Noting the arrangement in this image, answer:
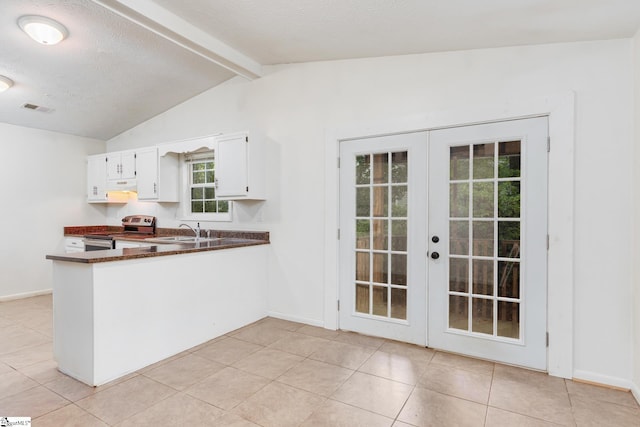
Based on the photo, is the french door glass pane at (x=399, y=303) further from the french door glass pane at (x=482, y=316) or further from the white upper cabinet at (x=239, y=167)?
the white upper cabinet at (x=239, y=167)

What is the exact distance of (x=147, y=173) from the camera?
15.1ft

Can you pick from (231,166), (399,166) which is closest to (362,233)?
(399,166)

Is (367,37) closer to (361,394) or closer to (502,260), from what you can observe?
(502,260)

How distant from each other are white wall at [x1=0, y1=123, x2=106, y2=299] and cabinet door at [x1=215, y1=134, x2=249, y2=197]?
3.09m

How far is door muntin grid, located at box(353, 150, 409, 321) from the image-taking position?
3.12m

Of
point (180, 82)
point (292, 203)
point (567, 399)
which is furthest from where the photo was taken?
point (180, 82)

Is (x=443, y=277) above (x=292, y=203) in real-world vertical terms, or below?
below

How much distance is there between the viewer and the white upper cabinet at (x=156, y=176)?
4525mm

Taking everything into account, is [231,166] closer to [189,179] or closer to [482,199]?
[189,179]

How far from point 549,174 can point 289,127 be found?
254 cm

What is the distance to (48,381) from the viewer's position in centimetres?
238

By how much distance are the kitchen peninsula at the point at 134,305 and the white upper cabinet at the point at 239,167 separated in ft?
2.25

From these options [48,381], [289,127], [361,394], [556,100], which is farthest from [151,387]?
[556,100]

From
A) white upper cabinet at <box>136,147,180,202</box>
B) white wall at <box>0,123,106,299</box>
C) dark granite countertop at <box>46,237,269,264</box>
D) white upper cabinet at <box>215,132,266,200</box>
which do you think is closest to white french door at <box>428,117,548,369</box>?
white upper cabinet at <box>215,132,266,200</box>
